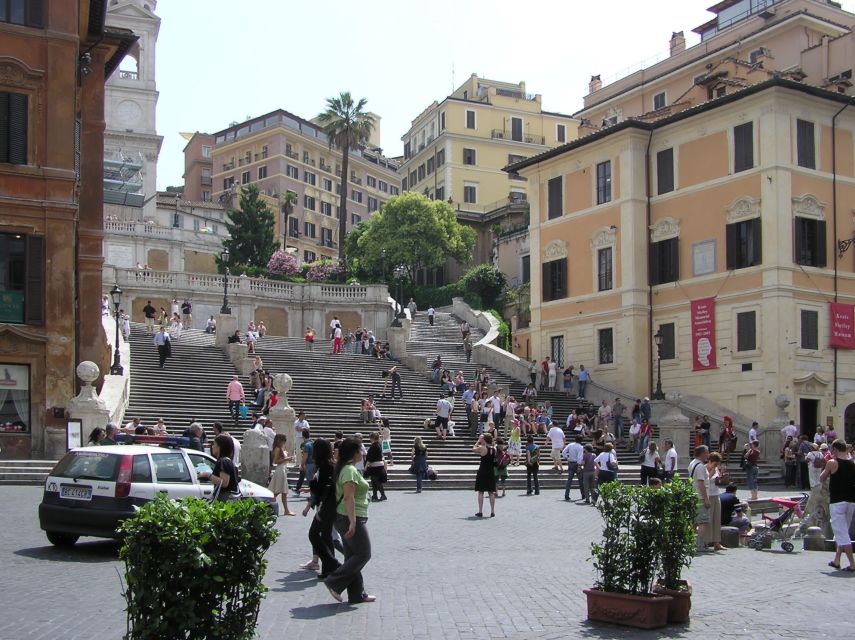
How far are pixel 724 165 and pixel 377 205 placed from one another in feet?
246

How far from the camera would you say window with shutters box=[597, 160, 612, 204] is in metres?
41.5

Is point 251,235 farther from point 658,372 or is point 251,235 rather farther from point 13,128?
point 13,128

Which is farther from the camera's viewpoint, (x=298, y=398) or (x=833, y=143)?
(x=833, y=143)

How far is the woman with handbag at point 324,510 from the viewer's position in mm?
11383

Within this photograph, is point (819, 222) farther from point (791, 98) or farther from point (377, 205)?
point (377, 205)

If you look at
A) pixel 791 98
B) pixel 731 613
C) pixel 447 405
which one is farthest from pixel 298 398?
pixel 731 613

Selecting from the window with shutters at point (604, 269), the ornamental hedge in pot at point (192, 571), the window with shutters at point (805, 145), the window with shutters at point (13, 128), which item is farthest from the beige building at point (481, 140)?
the ornamental hedge in pot at point (192, 571)

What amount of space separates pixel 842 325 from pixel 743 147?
701 cm

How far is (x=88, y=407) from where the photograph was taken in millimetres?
24984

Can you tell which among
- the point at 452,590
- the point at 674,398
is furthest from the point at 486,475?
the point at 674,398

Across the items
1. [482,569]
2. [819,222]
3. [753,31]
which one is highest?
[753,31]

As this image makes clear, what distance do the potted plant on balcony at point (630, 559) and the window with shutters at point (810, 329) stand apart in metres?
28.0

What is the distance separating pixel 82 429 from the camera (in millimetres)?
24719

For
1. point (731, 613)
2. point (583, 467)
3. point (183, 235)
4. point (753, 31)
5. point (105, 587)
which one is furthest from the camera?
point (183, 235)
